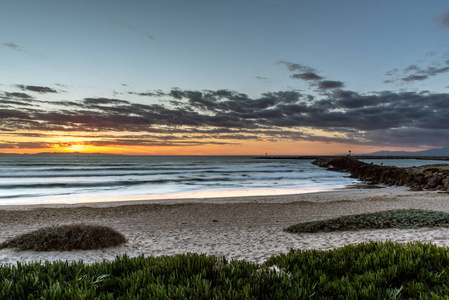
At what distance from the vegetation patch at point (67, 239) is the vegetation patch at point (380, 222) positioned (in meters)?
6.31

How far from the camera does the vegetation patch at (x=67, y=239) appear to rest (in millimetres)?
8578

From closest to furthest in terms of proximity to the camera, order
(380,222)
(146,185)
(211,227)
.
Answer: (380,222) < (211,227) < (146,185)

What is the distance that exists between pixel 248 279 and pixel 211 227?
7.95 meters

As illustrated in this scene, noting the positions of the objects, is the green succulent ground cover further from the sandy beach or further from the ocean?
the ocean

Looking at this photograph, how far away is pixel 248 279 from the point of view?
13.3 ft

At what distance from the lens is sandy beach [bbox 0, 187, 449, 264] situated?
8.28 m

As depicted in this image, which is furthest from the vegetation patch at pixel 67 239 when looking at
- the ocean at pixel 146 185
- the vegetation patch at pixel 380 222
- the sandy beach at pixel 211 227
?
the ocean at pixel 146 185

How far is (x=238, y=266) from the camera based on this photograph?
4480mm

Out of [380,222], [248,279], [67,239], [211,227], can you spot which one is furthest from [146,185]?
[248,279]

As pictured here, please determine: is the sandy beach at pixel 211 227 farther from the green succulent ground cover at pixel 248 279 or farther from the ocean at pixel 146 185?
the ocean at pixel 146 185

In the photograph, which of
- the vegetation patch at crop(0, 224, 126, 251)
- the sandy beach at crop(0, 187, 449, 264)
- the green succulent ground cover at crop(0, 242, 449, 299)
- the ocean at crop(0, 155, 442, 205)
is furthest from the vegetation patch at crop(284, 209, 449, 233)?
the ocean at crop(0, 155, 442, 205)

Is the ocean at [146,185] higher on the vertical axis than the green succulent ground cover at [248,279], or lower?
lower

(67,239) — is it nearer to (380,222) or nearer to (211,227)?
(211,227)

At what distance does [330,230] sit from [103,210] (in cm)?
1203
